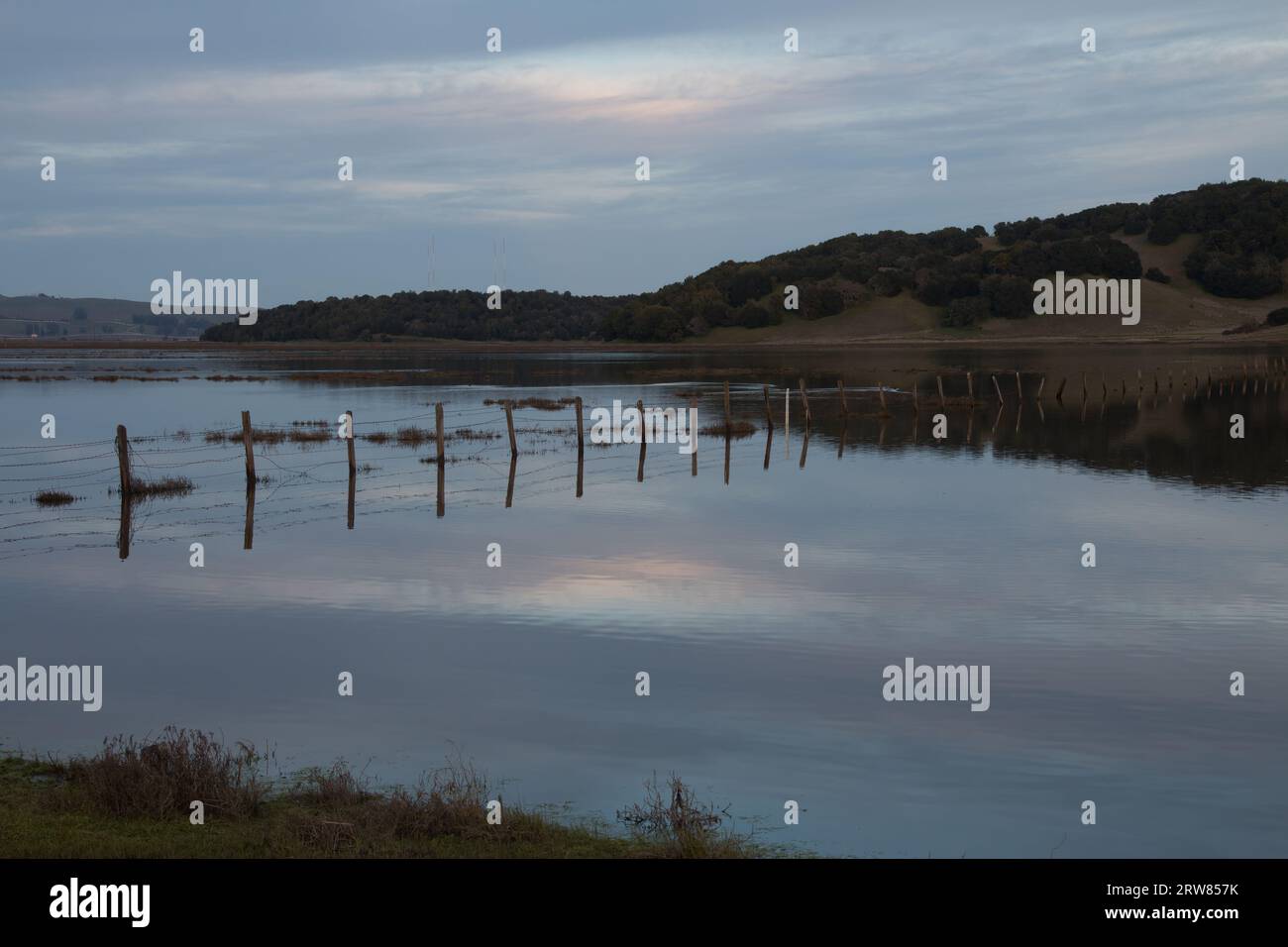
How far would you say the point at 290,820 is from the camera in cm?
1072

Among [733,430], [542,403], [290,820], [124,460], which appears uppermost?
[542,403]

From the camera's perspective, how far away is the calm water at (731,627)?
13.3 meters

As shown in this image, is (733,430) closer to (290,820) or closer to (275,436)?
(275,436)

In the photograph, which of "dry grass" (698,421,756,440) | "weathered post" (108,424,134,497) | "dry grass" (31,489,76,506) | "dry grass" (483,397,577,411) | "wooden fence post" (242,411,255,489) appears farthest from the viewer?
"dry grass" (483,397,577,411)

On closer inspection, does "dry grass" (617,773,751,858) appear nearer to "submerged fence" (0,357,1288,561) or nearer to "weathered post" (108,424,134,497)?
"submerged fence" (0,357,1288,561)

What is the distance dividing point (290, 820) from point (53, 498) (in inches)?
1070

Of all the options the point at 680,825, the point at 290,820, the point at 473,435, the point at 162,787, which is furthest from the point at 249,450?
the point at 680,825

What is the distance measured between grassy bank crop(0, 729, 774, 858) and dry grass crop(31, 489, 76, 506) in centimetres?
2350

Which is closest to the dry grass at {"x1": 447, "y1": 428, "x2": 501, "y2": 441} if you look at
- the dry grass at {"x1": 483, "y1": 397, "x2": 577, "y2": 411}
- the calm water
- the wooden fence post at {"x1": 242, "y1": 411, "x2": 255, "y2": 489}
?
the calm water

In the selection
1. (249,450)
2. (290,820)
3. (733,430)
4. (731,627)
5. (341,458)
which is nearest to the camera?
(290,820)

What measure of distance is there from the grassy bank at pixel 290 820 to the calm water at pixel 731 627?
38.2 inches

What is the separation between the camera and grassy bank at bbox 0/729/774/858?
33.7 feet
